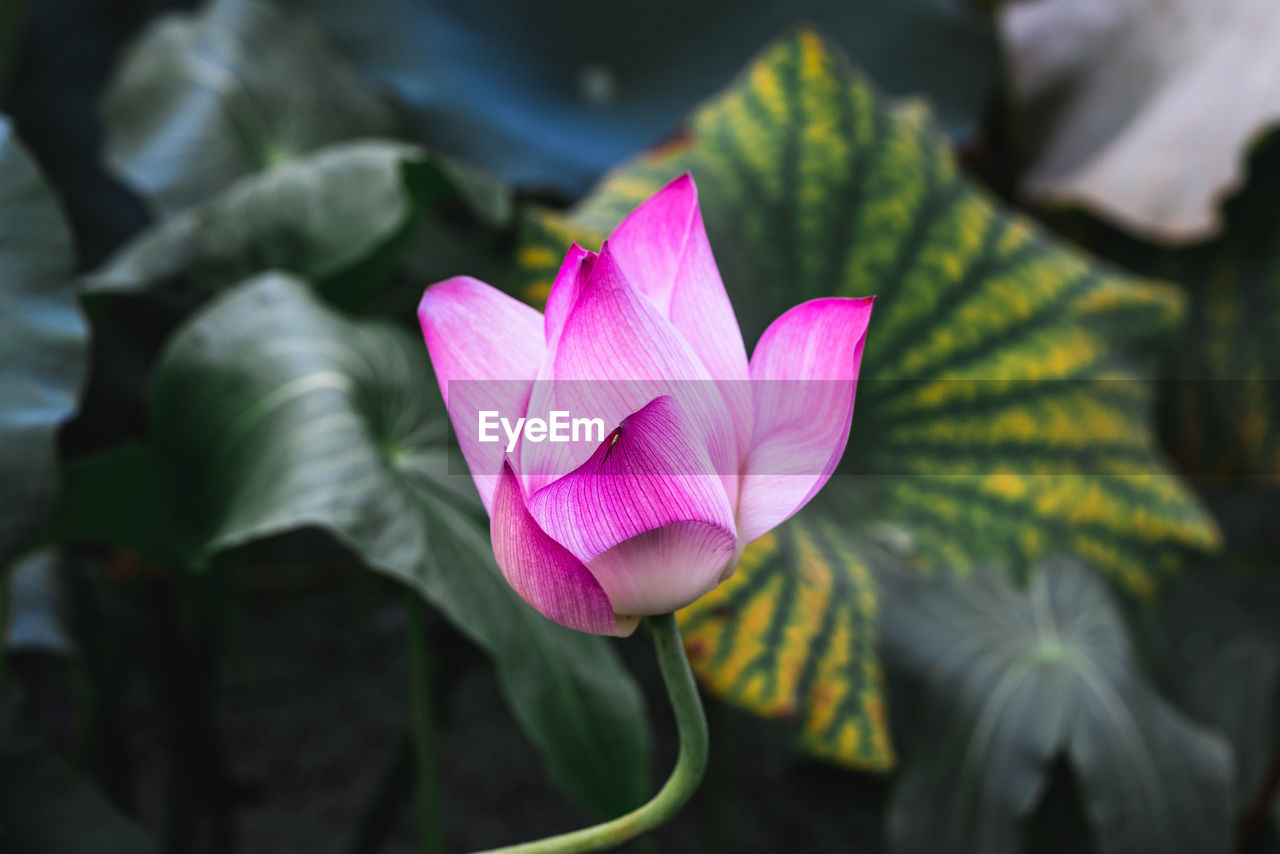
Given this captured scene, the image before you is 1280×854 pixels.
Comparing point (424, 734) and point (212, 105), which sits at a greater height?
point (212, 105)

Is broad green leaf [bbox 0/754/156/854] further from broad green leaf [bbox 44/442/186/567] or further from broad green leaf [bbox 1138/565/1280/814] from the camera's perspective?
broad green leaf [bbox 1138/565/1280/814]

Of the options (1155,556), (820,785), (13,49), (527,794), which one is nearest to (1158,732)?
(1155,556)

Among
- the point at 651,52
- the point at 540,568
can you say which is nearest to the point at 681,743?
the point at 540,568

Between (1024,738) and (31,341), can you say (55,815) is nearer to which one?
(31,341)

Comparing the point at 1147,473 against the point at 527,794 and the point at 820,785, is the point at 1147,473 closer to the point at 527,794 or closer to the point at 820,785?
the point at 820,785

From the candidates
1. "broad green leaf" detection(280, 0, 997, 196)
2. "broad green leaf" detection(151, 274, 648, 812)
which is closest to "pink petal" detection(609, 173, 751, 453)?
"broad green leaf" detection(151, 274, 648, 812)

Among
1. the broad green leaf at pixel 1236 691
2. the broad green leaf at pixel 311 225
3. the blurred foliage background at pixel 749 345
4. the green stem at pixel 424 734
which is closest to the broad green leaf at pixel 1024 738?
the blurred foliage background at pixel 749 345

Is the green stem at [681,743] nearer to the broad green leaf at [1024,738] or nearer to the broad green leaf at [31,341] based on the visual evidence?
the broad green leaf at [31,341]
